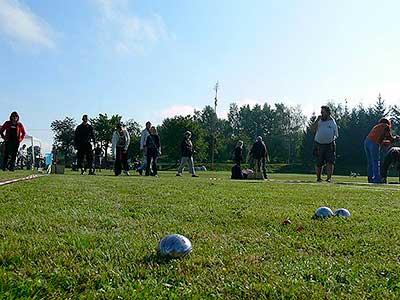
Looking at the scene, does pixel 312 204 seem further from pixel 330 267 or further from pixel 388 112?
pixel 388 112

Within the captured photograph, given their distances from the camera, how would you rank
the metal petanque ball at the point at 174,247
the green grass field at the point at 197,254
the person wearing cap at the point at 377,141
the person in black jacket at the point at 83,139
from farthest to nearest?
1. the person in black jacket at the point at 83,139
2. the person wearing cap at the point at 377,141
3. the metal petanque ball at the point at 174,247
4. the green grass field at the point at 197,254

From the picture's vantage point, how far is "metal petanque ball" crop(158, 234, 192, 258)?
A: 296cm

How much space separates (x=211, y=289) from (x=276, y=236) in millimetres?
1427

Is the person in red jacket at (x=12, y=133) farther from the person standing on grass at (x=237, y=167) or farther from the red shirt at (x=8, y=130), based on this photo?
the person standing on grass at (x=237, y=167)

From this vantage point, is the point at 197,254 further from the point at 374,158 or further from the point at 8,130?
the point at 8,130

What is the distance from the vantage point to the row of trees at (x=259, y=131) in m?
79.2

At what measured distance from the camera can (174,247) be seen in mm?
2967

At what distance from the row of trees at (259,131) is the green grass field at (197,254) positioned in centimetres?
6722

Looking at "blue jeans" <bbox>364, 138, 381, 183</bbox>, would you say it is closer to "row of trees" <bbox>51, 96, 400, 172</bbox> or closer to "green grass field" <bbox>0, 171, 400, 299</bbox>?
"green grass field" <bbox>0, 171, 400, 299</bbox>

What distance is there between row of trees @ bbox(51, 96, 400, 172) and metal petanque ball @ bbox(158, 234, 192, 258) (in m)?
68.7

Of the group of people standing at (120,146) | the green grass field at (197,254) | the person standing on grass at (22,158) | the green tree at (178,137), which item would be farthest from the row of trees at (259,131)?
the green grass field at (197,254)

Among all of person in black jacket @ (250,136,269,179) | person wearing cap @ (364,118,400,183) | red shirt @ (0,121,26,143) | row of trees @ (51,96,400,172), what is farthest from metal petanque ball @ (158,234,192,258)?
row of trees @ (51,96,400,172)

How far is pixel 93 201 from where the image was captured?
589 centimetres

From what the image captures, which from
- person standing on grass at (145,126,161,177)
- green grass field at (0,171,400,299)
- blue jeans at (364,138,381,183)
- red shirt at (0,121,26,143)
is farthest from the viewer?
person standing on grass at (145,126,161,177)
